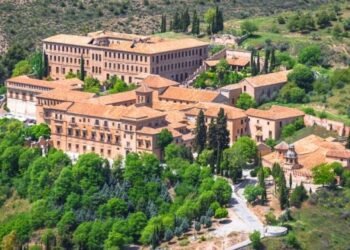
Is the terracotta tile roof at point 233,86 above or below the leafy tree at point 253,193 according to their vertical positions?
above

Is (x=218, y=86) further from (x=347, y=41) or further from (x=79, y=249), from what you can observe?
(x=79, y=249)

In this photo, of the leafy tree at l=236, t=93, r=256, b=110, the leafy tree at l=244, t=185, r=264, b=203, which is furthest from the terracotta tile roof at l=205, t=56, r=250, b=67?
the leafy tree at l=244, t=185, r=264, b=203

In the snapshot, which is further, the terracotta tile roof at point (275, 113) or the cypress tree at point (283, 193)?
the terracotta tile roof at point (275, 113)

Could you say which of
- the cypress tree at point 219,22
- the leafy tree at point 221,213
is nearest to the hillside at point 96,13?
the cypress tree at point 219,22

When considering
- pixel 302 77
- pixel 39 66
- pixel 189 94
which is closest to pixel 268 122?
pixel 189 94

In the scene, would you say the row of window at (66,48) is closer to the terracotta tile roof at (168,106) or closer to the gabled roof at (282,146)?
the terracotta tile roof at (168,106)

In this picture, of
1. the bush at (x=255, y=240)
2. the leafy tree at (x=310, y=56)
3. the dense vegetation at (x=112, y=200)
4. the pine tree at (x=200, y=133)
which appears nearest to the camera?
the bush at (x=255, y=240)
